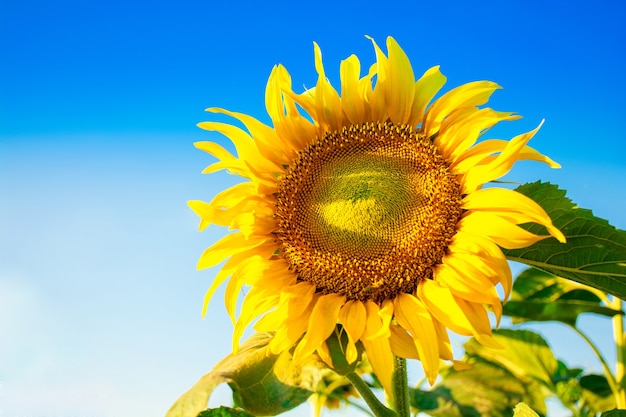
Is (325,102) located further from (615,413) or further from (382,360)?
(615,413)

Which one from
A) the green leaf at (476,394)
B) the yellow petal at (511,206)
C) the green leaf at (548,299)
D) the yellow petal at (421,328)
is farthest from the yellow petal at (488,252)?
the green leaf at (548,299)

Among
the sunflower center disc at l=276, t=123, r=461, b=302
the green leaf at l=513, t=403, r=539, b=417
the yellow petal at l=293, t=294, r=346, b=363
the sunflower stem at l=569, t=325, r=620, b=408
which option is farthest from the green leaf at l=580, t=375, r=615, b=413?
the yellow petal at l=293, t=294, r=346, b=363

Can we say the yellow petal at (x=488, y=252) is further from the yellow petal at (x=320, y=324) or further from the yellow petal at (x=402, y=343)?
the yellow petal at (x=320, y=324)

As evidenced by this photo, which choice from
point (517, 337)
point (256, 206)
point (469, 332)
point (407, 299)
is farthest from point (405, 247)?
point (517, 337)

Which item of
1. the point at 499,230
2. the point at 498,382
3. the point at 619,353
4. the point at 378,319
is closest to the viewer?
the point at 499,230

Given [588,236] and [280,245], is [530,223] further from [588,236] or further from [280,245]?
[280,245]

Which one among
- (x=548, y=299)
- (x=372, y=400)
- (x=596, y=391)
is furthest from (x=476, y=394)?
(x=372, y=400)
